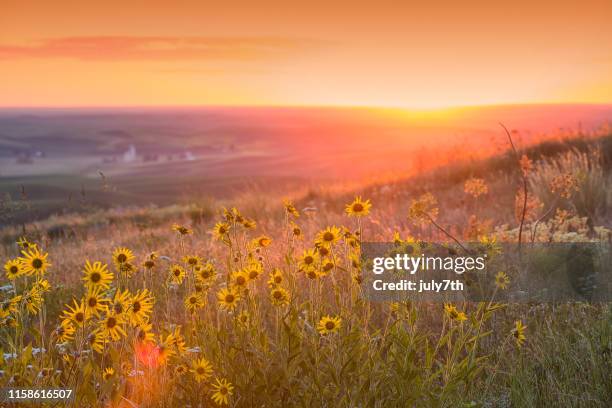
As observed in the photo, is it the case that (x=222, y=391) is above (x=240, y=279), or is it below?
below

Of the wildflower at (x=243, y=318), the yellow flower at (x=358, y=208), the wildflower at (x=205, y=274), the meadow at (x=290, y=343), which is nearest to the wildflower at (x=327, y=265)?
the meadow at (x=290, y=343)

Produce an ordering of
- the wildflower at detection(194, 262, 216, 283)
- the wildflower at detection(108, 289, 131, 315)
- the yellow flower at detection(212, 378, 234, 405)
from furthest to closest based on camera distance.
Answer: the wildflower at detection(194, 262, 216, 283)
the yellow flower at detection(212, 378, 234, 405)
the wildflower at detection(108, 289, 131, 315)

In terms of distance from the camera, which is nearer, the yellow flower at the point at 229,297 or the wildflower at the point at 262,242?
the yellow flower at the point at 229,297

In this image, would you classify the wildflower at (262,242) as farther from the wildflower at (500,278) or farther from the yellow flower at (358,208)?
the wildflower at (500,278)

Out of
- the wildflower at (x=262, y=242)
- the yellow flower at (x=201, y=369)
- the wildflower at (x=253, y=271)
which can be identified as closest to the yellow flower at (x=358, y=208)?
the wildflower at (x=262, y=242)

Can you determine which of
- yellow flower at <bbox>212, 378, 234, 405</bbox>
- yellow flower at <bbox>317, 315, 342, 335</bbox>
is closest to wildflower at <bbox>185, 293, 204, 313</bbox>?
yellow flower at <bbox>212, 378, 234, 405</bbox>

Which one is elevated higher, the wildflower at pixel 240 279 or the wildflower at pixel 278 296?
the wildflower at pixel 240 279

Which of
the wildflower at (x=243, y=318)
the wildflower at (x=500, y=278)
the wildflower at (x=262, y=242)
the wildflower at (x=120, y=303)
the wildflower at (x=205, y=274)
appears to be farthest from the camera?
the wildflower at (x=500, y=278)

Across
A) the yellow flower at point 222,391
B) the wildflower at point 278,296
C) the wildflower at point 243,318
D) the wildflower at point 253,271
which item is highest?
the wildflower at point 253,271

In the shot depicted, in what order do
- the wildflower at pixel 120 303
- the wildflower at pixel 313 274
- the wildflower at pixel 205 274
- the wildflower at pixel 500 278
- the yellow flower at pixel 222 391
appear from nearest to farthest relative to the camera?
the wildflower at pixel 120 303
the yellow flower at pixel 222 391
the wildflower at pixel 313 274
the wildflower at pixel 205 274
the wildflower at pixel 500 278

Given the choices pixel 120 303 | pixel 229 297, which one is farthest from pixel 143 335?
pixel 229 297

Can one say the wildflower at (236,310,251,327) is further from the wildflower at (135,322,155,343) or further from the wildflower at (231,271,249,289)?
the wildflower at (135,322,155,343)

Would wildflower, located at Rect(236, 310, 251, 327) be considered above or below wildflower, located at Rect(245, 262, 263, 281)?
below

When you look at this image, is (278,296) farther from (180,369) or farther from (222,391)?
(180,369)
